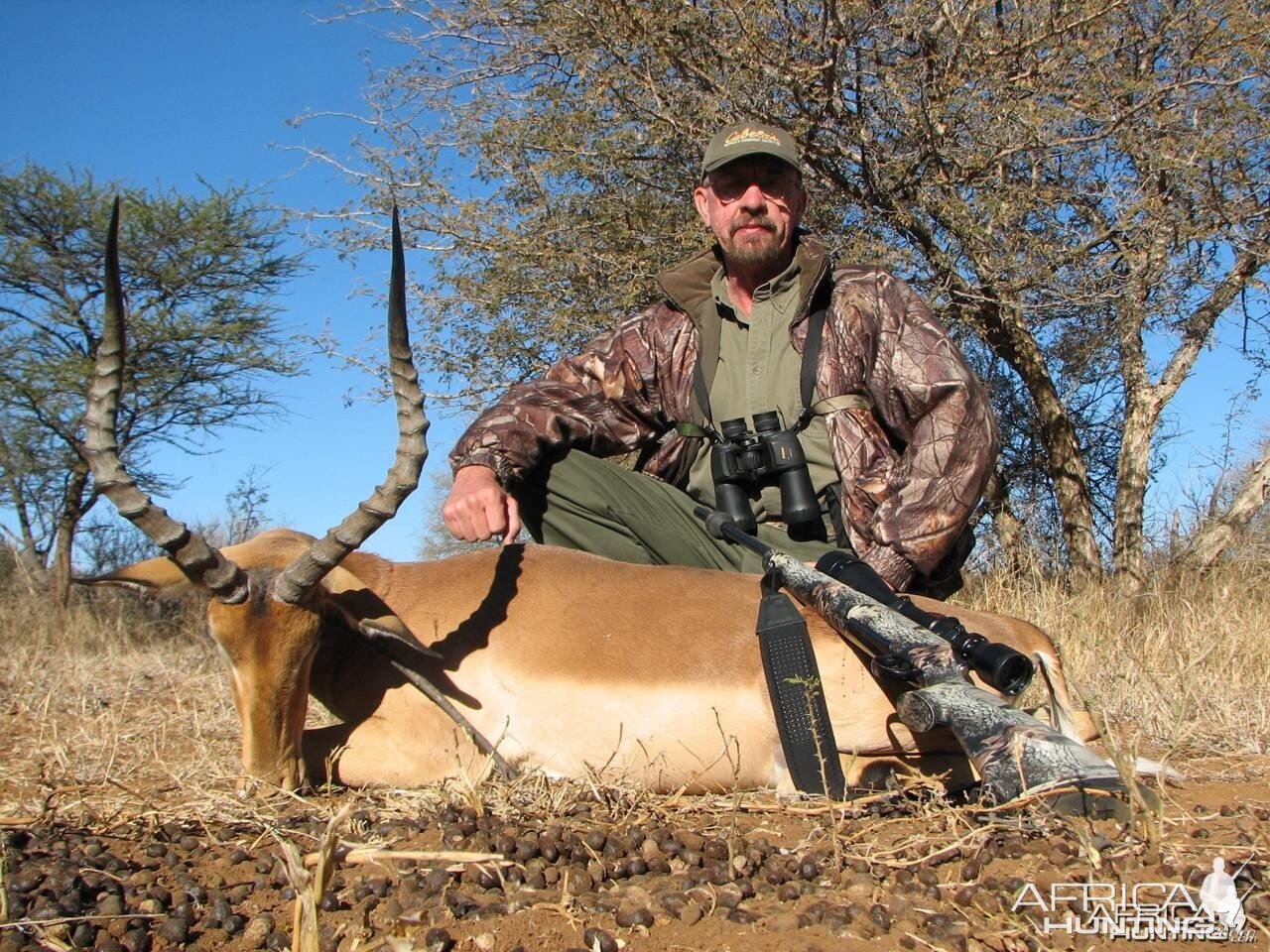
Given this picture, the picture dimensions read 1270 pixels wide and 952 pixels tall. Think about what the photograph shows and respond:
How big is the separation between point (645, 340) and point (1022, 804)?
283 centimetres

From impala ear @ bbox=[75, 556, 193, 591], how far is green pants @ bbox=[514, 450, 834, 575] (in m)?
1.45

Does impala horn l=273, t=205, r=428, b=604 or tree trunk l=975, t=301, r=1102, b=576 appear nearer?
impala horn l=273, t=205, r=428, b=604

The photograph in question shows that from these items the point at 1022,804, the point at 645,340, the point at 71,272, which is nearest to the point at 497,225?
the point at 645,340

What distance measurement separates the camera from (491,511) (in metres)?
4.00

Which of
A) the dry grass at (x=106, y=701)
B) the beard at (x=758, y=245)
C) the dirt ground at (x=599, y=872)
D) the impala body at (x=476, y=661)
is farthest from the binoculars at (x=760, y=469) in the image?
the dry grass at (x=106, y=701)

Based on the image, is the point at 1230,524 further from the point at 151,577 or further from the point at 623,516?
the point at 151,577

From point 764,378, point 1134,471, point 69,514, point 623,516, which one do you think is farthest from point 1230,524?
point 69,514

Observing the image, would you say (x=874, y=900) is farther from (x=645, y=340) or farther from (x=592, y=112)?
(x=592, y=112)

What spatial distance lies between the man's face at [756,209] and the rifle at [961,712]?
164cm

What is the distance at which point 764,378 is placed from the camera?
440 centimetres

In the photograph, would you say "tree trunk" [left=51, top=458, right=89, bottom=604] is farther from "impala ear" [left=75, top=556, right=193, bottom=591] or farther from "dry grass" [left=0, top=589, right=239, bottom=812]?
"impala ear" [left=75, top=556, right=193, bottom=591]

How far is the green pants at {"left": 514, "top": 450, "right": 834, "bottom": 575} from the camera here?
14.5 feet

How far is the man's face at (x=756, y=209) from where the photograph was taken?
14.9 ft

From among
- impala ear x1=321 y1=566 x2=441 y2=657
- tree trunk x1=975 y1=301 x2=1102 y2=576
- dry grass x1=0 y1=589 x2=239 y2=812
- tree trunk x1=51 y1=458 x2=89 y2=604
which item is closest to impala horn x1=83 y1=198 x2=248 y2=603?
impala ear x1=321 y1=566 x2=441 y2=657
